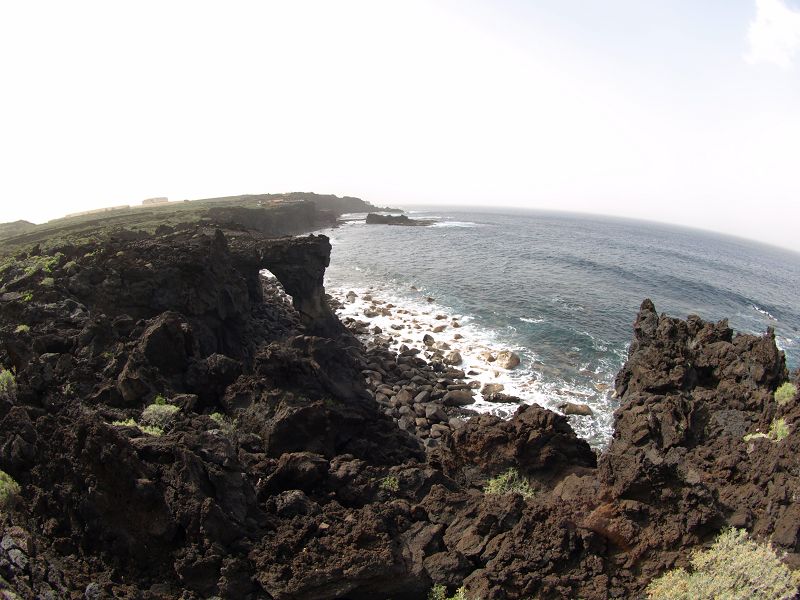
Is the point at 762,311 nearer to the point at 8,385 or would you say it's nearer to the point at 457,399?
the point at 457,399

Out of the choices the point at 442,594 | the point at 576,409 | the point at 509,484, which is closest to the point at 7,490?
the point at 442,594

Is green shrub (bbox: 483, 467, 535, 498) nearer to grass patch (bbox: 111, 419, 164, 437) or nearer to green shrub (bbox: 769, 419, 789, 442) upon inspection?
green shrub (bbox: 769, 419, 789, 442)

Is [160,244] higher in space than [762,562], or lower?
higher

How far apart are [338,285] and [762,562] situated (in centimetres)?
5365

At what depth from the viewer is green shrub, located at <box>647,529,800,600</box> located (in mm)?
8906

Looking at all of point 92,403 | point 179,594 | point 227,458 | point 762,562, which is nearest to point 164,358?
point 92,403

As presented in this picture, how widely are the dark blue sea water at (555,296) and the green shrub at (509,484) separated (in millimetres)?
12921

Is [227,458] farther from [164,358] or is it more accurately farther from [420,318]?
[420,318]

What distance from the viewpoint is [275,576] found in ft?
31.0

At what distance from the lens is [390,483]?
1369cm

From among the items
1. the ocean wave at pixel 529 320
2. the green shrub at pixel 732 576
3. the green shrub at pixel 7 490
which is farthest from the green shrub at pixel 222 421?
the ocean wave at pixel 529 320

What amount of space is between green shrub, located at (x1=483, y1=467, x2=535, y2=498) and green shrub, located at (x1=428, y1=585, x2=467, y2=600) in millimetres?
5858

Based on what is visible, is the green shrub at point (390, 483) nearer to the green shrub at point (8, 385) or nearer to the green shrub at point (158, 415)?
the green shrub at point (158, 415)

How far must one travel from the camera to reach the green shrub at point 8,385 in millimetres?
13914
